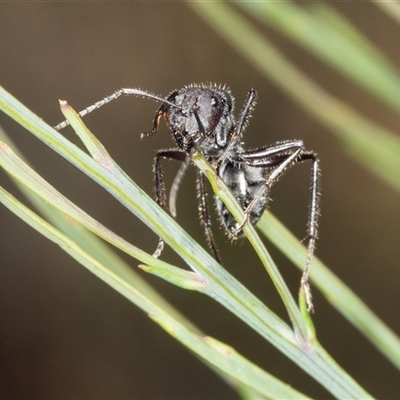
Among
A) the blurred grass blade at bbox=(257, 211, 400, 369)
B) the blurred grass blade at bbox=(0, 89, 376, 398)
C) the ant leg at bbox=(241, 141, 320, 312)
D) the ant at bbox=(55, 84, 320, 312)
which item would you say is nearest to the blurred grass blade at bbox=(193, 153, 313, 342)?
the blurred grass blade at bbox=(0, 89, 376, 398)

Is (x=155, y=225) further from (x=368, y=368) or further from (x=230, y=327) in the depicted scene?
(x=368, y=368)

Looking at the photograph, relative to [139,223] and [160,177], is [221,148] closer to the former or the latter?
[160,177]

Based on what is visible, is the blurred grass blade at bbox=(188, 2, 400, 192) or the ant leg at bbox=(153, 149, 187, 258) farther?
the ant leg at bbox=(153, 149, 187, 258)

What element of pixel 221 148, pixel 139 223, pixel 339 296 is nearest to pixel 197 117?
pixel 221 148

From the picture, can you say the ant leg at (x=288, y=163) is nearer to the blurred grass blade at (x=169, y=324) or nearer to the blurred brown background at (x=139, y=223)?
the blurred grass blade at (x=169, y=324)

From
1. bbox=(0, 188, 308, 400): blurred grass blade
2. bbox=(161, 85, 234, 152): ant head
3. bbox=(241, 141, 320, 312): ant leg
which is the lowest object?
bbox=(0, 188, 308, 400): blurred grass blade

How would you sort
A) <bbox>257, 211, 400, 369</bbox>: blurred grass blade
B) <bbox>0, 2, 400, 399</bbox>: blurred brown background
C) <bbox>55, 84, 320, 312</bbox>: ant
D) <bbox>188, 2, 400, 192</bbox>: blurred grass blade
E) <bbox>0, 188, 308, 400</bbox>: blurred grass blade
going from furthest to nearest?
<bbox>0, 2, 400, 399</bbox>: blurred brown background, <bbox>55, 84, 320, 312</bbox>: ant, <bbox>188, 2, 400, 192</bbox>: blurred grass blade, <bbox>257, 211, 400, 369</bbox>: blurred grass blade, <bbox>0, 188, 308, 400</bbox>: blurred grass blade

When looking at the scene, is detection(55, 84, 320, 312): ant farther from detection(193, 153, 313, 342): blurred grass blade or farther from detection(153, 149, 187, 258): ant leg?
detection(193, 153, 313, 342): blurred grass blade
